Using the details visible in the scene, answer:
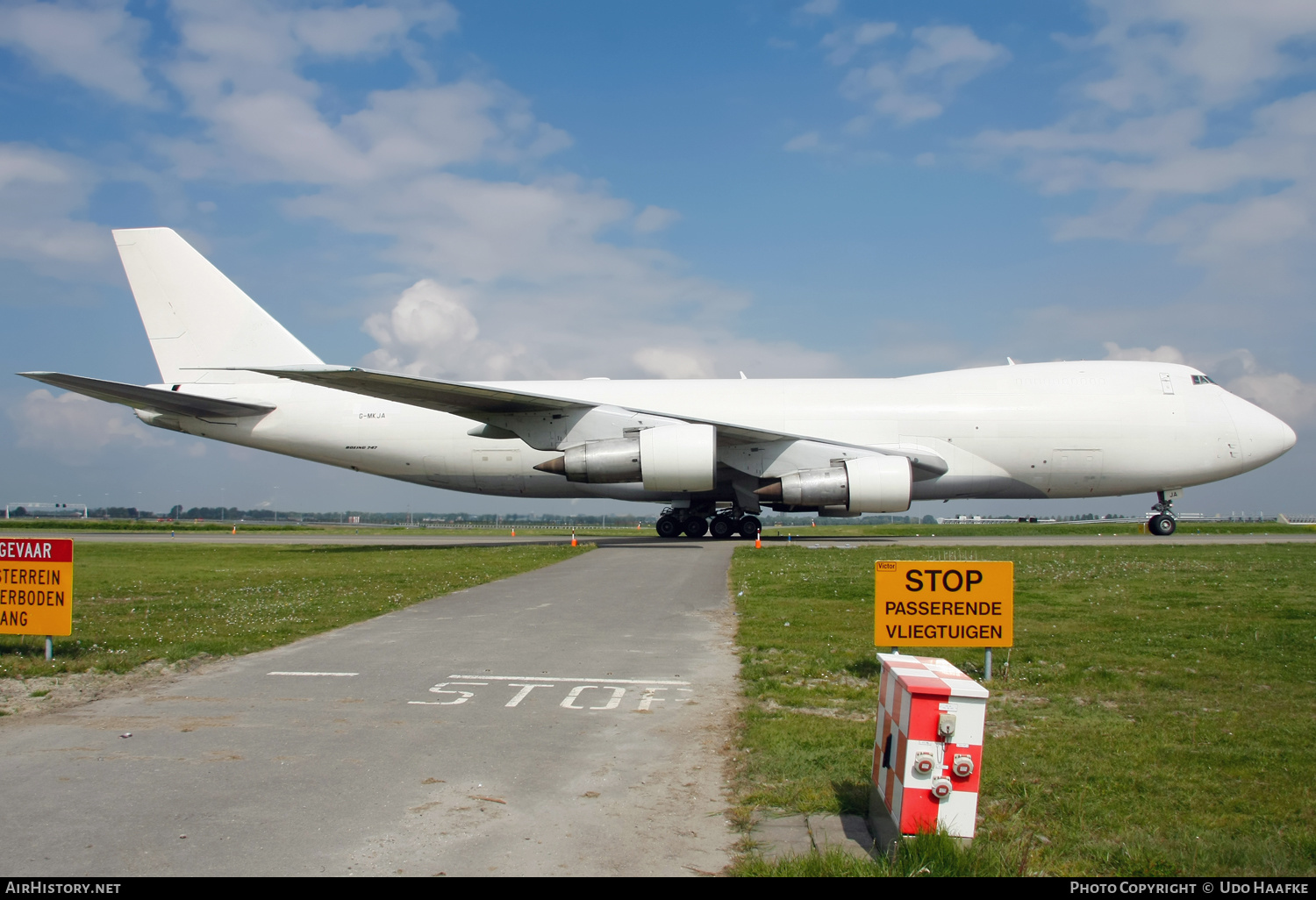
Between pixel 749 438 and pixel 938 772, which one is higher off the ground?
pixel 749 438

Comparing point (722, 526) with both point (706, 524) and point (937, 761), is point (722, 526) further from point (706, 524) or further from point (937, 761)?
point (937, 761)

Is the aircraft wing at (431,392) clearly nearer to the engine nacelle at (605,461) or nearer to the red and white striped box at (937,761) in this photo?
the engine nacelle at (605,461)

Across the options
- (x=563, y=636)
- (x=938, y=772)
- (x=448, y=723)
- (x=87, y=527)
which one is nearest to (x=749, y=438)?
(x=563, y=636)

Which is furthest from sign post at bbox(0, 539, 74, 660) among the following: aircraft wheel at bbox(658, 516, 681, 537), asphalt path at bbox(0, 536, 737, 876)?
aircraft wheel at bbox(658, 516, 681, 537)

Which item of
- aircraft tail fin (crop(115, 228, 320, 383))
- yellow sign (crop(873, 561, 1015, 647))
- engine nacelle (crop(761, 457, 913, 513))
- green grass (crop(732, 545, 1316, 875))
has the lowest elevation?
green grass (crop(732, 545, 1316, 875))

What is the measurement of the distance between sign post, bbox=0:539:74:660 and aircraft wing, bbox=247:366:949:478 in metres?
9.94

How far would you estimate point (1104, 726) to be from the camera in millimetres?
5109

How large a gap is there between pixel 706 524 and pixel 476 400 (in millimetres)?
8296

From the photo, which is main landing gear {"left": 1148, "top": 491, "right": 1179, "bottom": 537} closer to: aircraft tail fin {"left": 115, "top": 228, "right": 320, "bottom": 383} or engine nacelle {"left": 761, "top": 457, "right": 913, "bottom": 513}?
engine nacelle {"left": 761, "top": 457, "right": 913, "bottom": 513}

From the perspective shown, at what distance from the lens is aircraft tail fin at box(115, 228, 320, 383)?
22688 mm

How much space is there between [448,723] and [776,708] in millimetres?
2323

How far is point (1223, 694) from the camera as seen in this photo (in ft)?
19.2

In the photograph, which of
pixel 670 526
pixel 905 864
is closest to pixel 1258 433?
pixel 670 526

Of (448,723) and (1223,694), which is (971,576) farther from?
(448,723)
